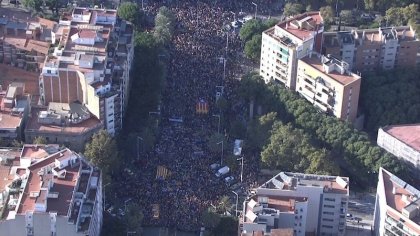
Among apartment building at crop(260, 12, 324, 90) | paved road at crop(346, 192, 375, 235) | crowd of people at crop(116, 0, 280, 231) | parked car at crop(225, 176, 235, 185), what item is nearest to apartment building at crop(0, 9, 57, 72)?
crowd of people at crop(116, 0, 280, 231)

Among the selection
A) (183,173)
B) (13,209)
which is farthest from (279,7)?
(13,209)

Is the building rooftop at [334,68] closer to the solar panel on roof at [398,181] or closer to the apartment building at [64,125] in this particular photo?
the solar panel on roof at [398,181]

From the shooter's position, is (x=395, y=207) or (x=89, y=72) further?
(x=89, y=72)

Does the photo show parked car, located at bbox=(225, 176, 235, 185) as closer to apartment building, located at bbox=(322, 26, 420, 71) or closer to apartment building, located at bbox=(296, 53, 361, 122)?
apartment building, located at bbox=(296, 53, 361, 122)

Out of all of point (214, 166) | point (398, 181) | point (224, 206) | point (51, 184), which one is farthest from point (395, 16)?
point (51, 184)

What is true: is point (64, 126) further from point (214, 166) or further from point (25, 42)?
point (25, 42)

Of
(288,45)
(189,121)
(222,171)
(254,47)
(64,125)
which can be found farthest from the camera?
(254,47)

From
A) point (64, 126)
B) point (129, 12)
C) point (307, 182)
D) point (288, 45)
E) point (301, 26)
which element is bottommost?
point (307, 182)

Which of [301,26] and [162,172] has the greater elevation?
[301,26]
